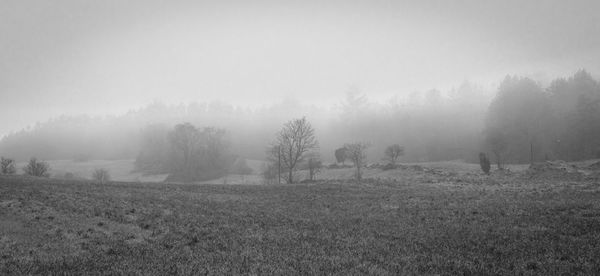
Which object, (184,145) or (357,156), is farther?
(184,145)

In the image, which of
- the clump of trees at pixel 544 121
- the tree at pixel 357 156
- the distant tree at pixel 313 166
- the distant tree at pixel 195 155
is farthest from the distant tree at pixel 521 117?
the distant tree at pixel 195 155

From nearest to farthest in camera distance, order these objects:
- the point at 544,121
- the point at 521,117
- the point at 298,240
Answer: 1. the point at 298,240
2. the point at 544,121
3. the point at 521,117

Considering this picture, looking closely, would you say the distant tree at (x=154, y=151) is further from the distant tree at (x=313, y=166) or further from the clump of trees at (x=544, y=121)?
the clump of trees at (x=544, y=121)

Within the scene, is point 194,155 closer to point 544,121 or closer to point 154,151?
point 154,151

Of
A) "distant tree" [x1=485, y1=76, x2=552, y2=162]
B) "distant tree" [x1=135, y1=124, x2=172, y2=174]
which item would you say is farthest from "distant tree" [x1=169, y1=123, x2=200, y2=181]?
"distant tree" [x1=485, y1=76, x2=552, y2=162]

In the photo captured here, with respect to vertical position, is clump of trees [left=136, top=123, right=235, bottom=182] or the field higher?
clump of trees [left=136, top=123, right=235, bottom=182]

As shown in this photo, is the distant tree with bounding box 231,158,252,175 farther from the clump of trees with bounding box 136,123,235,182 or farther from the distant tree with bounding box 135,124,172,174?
the distant tree with bounding box 135,124,172,174

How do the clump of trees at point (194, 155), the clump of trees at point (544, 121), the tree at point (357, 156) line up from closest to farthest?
the tree at point (357, 156) → the clump of trees at point (544, 121) → the clump of trees at point (194, 155)

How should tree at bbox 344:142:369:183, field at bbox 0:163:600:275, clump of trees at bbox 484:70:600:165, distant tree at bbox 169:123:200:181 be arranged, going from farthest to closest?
distant tree at bbox 169:123:200:181
clump of trees at bbox 484:70:600:165
tree at bbox 344:142:369:183
field at bbox 0:163:600:275

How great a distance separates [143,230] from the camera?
603 inches

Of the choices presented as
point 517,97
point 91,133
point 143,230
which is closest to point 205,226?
point 143,230

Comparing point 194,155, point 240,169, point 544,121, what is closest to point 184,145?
point 194,155

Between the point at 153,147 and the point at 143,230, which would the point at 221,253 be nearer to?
the point at 143,230

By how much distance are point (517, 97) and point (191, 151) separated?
319ft
